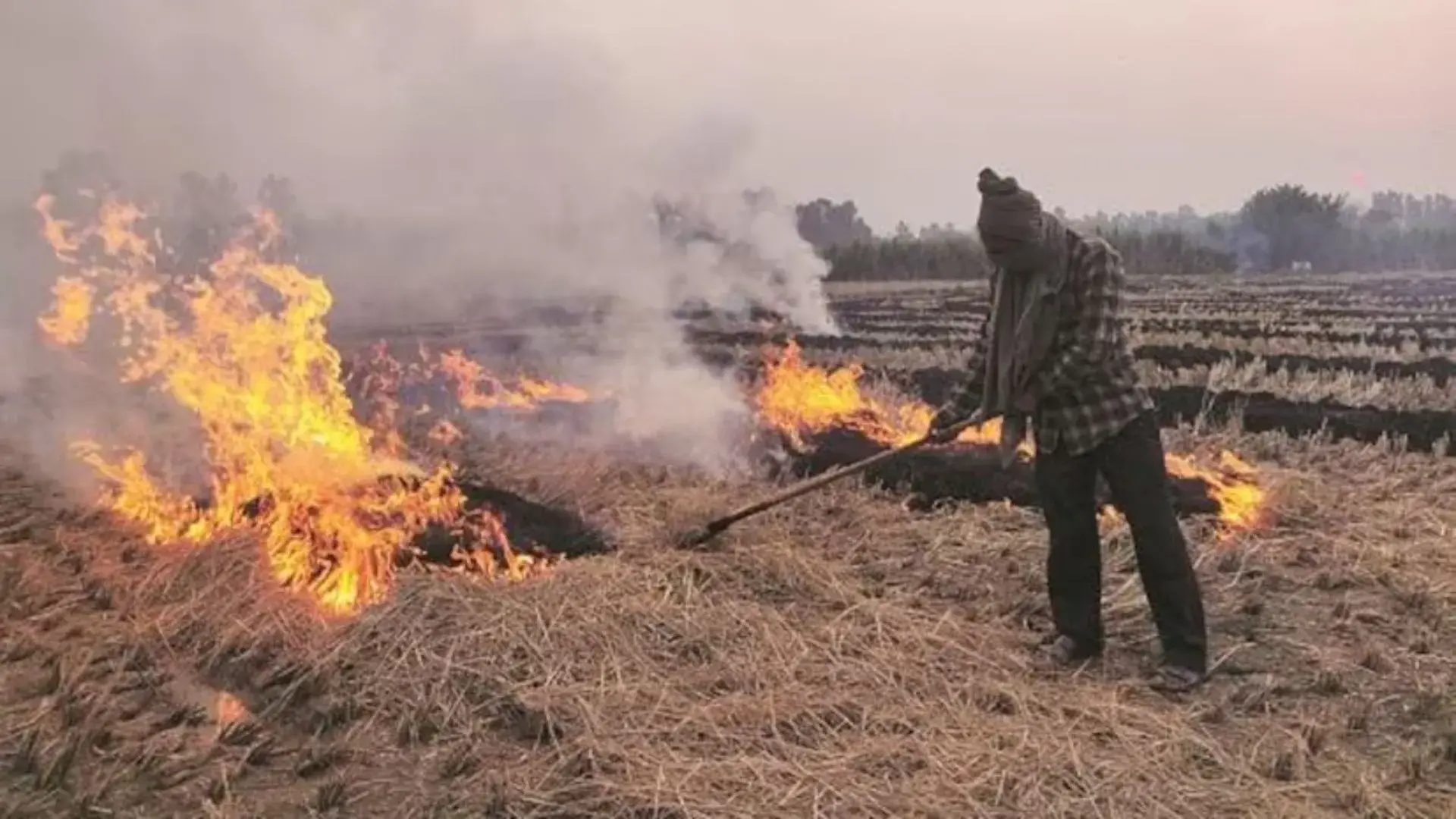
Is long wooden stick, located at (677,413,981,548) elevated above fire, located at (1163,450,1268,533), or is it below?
above

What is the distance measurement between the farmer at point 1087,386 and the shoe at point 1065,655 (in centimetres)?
31

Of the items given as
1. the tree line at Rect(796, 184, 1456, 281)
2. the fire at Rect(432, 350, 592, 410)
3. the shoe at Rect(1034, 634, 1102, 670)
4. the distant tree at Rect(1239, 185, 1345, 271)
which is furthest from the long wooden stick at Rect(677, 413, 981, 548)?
the distant tree at Rect(1239, 185, 1345, 271)

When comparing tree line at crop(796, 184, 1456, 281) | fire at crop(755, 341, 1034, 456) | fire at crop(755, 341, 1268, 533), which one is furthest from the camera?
tree line at crop(796, 184, 1456, 281)

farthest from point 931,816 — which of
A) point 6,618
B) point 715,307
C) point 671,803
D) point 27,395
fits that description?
point 715,307

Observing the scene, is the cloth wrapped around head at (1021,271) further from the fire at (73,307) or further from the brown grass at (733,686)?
the fire at (73,307)

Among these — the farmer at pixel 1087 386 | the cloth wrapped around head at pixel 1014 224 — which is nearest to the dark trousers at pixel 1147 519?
the farmer at pixel 1087 386

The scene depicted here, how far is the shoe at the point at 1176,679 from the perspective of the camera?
4.53 m

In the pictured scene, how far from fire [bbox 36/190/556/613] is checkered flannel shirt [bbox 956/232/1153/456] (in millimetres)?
2687

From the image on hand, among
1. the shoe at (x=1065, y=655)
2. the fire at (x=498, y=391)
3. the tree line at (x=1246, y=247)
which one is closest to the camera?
the shoe at (x=1065, y=655)

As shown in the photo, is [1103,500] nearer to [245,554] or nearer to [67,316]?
[245,554]

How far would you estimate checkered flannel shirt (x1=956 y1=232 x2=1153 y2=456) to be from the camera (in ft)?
15.0

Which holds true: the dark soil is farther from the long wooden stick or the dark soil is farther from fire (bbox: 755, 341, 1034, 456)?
the long wooden stick

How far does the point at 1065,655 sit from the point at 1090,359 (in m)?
1.23

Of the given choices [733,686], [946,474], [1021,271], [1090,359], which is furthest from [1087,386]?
[946,474]
